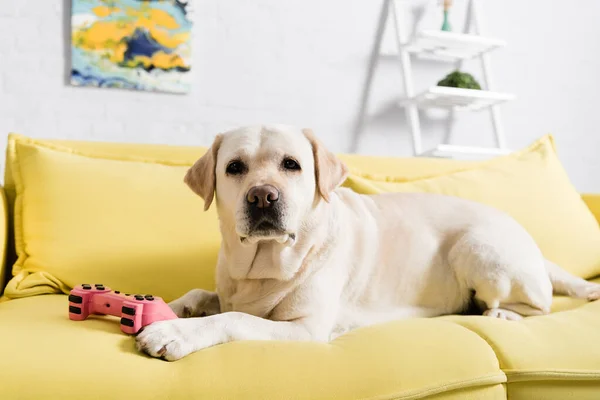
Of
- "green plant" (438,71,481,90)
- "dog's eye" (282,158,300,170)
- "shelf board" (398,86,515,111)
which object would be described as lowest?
"dog's eye" (282,158,300,170)

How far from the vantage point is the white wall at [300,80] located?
3086mm

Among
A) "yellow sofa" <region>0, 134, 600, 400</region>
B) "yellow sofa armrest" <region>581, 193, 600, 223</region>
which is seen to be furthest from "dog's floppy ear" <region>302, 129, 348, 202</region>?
"yellow sofa armrest" <region>581, 193, 600, 223</region>

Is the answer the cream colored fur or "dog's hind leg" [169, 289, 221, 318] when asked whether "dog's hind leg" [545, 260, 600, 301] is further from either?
"dog's hind leg" [169, 289, 221, 318]

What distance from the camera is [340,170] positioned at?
5.74ft

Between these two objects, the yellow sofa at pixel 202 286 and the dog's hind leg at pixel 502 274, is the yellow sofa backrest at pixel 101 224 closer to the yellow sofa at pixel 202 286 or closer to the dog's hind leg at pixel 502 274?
the yellow sofa at pixel 202 286

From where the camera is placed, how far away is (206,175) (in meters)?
1.72

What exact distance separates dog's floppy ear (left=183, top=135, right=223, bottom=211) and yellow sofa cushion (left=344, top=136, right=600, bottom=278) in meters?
0.73

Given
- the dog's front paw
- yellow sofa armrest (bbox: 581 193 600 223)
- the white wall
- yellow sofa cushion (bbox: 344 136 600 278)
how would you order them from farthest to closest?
the white wall < yellow sofa armrest (bbox: 581 193 600 223) < yellow sofa cushion (bbox: 344 136 600 278) < the dog's front paw

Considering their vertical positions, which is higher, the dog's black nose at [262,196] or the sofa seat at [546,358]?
the dog's black nose at [262,196]

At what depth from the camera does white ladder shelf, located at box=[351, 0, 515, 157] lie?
11.4 ft

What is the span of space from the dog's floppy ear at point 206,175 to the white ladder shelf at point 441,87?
6.37ft

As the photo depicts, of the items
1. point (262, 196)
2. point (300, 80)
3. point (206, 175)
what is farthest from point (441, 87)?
point (262, 196)

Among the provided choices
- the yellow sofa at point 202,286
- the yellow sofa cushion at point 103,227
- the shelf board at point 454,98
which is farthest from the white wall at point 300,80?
the yellow sofa cushion at point 103,227

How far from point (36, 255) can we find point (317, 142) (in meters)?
0.98
